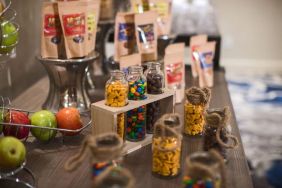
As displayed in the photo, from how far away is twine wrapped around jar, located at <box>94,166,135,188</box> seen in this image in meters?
0.67

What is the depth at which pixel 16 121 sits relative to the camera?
1.14m

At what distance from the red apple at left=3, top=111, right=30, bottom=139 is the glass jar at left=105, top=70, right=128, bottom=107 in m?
0.27

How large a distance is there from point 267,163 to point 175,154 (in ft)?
5.60

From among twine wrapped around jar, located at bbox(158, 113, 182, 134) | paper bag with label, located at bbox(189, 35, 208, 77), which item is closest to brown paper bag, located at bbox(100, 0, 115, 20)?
paper bag with label, located at bbox(189, 35, 208, 77)

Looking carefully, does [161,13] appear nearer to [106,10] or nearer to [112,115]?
[106,10]

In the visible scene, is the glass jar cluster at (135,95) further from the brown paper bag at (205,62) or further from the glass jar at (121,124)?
the brown paper bag at (205,62)

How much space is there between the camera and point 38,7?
1.96 metres

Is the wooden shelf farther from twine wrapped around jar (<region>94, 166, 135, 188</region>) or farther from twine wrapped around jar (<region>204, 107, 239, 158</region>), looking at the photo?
twine wrapped around jar (<region>94, 166, 135, 188</region>)

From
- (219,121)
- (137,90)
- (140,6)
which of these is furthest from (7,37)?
(140,6)

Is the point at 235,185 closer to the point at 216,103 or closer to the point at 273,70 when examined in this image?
the point at 216,103

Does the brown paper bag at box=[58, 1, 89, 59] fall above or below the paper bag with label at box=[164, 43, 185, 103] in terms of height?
above

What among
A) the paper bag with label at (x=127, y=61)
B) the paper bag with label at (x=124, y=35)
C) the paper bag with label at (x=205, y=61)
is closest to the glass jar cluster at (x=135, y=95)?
the paper bag with label at (x=127, y=61)

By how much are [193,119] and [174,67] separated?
0.99 ft

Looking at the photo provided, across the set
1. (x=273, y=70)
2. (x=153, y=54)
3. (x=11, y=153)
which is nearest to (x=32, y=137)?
(x=11, y=153)
